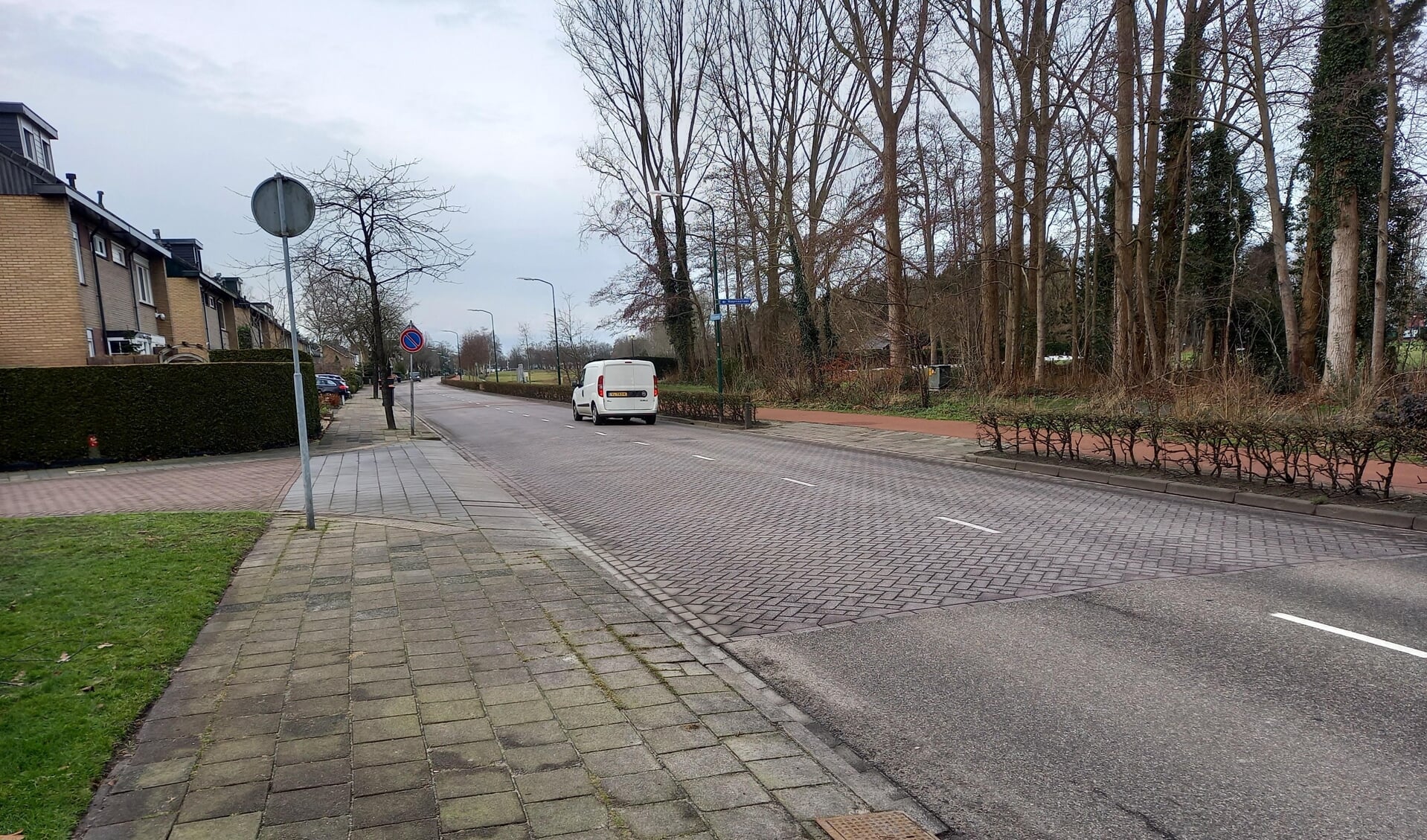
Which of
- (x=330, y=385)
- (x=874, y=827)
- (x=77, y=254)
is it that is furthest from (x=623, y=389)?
(x=330, y=385)

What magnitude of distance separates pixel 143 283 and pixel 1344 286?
3775 cm

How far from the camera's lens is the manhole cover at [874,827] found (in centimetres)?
267

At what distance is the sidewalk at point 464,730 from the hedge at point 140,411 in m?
12.3

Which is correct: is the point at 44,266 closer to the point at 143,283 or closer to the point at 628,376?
the point at 143,283

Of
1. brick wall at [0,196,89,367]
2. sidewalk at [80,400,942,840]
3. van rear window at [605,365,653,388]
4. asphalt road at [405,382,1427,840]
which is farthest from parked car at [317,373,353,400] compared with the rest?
sidewalk at [80,400,942,840]

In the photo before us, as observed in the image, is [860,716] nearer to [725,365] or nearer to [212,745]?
[212,745]

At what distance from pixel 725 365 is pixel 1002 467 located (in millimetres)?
27546

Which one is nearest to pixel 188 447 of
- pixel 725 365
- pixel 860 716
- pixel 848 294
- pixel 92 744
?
pixel 92 744

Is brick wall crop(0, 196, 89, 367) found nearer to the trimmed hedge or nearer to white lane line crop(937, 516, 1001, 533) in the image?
the trimmed hedge

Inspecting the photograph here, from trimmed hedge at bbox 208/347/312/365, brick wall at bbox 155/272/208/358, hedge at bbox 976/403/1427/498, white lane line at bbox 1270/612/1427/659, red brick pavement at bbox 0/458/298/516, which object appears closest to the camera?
white lane line at bbox 1270/612/1427/659

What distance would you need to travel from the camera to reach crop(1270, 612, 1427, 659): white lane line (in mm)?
4277

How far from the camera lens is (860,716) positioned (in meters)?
3.68

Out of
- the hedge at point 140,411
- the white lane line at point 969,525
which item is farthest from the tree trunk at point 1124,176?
the hedge at point 140,411

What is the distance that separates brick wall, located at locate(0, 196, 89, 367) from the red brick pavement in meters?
11.1
